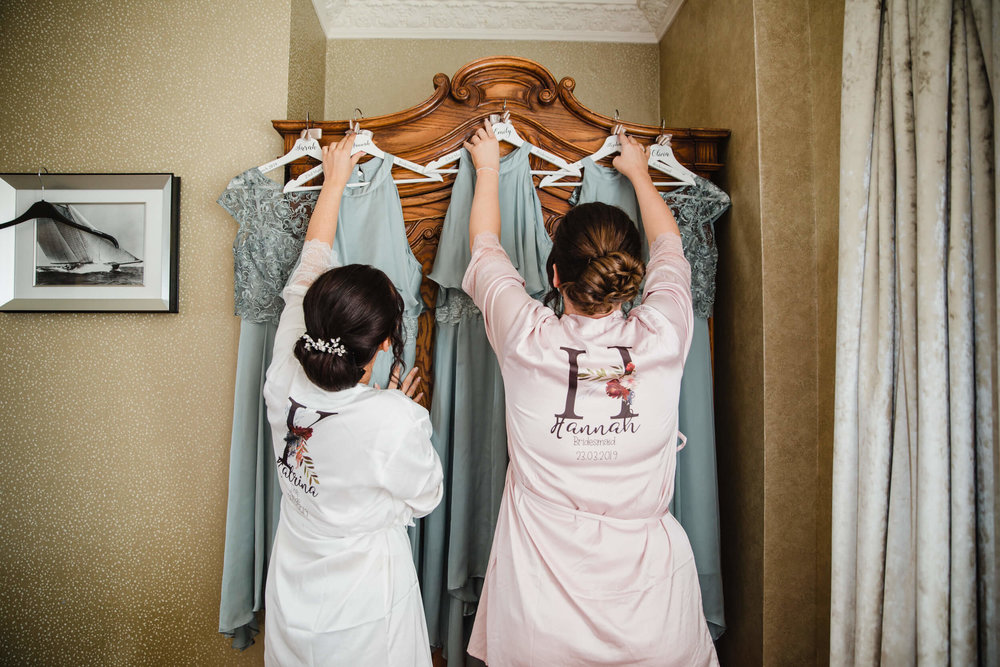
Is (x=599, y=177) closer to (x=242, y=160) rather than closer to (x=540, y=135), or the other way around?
(x=540, y=135)

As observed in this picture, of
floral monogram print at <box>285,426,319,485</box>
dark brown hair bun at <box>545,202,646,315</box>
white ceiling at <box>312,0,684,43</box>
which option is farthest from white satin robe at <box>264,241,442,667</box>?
white ceiling at <box>312,0,684,43</box>

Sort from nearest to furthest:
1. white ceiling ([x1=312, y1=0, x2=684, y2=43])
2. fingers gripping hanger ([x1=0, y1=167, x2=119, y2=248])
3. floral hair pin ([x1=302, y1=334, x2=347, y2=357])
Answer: floral hair pin ([x1=302, y1=334, x2=347, y2=357]) < fingers gripping hanger ([x1=0, y1=167, x2=119, y2=248]) < white ceiling ([x1=312, y1=0, x2=684, y2=43])

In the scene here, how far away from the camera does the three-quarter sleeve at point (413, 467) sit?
3.39 ft

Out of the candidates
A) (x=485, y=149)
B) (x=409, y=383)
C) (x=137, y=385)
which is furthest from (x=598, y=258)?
(x=137, y=385)

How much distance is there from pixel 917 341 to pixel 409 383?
1163mm

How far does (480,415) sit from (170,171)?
1274 mm

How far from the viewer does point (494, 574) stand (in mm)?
1104

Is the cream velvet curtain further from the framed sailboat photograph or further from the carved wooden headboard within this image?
the framed sailboat photograph

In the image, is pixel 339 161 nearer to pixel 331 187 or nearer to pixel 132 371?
pixel 331 187

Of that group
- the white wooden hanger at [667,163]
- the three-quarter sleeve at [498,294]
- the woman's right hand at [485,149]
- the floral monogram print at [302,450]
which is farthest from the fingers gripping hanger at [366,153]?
the floral monogram print at [302,450]

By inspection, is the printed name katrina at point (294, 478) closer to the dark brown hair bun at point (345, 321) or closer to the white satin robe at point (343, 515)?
the white satin robe at point (343, 515)

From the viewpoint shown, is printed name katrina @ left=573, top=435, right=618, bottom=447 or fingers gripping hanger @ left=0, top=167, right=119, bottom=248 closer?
printed name katrina @ left=573, top=435, right=618, bottom=447

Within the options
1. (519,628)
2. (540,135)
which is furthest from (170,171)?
(519,628)

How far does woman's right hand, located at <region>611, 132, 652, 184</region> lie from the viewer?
1.38 meters
